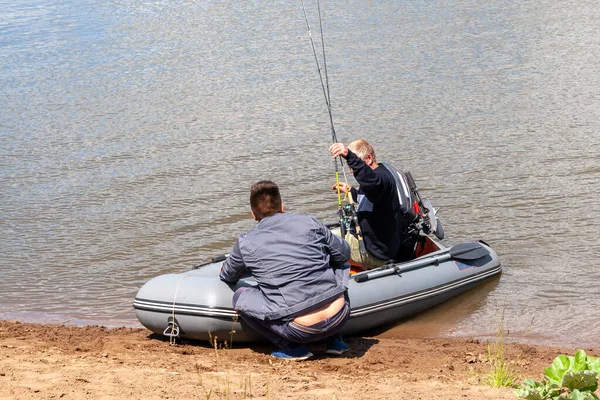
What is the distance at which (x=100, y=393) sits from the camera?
441cm

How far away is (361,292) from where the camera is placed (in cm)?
602

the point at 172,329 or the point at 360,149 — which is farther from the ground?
the point at 360,149

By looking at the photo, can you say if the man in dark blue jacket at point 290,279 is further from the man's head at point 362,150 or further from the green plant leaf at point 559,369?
the green plant leaf at point 559,369

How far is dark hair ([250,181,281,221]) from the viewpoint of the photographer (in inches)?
211

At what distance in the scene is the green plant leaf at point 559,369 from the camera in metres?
3.51

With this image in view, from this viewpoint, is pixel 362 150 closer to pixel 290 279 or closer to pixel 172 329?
pixel 290 279

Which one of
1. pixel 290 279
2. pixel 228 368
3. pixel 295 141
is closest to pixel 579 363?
pixel 290 279

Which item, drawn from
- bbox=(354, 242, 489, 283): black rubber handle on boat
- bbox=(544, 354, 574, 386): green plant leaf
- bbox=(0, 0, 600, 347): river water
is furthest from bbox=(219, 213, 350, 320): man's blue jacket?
bbox=(544, 354, 574, 386): green plant leaf

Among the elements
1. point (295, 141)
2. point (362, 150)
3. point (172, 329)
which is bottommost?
point (172, 329)

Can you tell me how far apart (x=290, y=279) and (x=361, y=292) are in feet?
3.13

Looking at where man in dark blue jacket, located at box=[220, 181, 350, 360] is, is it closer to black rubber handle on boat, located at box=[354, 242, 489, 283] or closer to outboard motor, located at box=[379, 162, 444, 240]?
black rubber handle on boat, located at box=[354, 242, 489, 283]

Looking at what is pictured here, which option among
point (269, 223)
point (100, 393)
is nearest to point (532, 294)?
point (269, 223)

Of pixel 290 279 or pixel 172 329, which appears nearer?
pixel 290 279

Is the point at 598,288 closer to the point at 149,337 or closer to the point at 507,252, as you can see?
the point at 507,252
